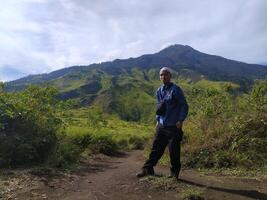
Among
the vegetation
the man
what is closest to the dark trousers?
the man

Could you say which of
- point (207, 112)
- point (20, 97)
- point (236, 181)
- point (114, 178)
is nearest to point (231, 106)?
point (207, 112)

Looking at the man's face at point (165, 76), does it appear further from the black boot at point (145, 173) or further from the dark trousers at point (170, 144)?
the black boot at point (145, 173)

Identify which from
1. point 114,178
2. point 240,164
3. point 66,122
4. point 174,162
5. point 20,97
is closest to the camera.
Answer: point 174,162

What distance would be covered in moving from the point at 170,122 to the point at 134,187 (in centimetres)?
156

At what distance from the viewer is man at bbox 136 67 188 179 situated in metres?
8.77

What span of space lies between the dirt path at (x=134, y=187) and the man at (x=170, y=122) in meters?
0.40

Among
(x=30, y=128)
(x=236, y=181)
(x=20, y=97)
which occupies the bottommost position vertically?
(x=236, y=181)

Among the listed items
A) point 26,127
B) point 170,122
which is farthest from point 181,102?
point 26,127

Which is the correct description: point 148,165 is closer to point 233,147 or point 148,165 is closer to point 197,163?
point 197,163

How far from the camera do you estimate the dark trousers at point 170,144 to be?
28.8 ft

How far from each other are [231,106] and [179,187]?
5942mm

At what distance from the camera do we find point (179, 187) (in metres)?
8.14

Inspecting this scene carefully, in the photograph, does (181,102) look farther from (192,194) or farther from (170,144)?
(192,194)

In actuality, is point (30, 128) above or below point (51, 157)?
above
